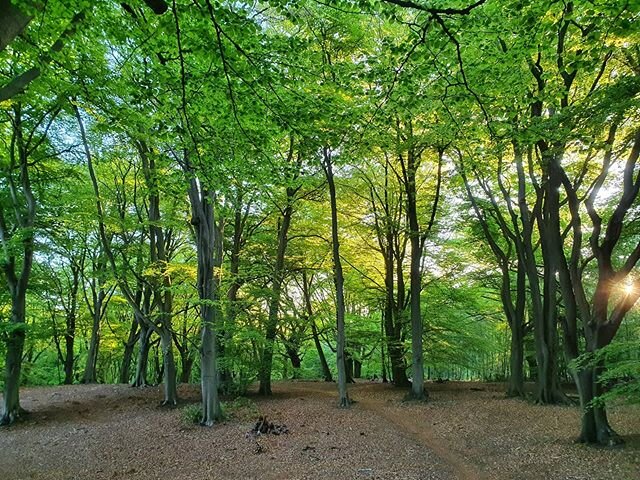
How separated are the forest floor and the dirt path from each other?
0.03 meters

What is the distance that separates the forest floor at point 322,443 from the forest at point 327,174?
0.86 m

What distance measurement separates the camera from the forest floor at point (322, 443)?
21.3 ft

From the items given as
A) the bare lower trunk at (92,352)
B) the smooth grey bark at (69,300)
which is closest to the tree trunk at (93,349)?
the bare lower trunk at (92,352)

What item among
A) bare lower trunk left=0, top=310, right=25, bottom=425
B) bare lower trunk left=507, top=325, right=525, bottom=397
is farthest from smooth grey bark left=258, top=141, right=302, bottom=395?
bare lower trunk left=507, top=325, right=525, bottom=397

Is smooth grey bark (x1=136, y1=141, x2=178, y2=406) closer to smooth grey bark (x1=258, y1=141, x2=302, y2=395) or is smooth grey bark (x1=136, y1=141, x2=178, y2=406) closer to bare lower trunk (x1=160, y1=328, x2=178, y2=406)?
bare lower trunk (x1=160, y1=328, x2=178, y2=406)

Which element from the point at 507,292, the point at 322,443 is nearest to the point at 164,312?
the point at 322,443

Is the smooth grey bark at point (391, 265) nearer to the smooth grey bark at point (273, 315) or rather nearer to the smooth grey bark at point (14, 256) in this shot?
the smooth grey bark at point (273, 315)

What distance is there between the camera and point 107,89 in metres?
7.08

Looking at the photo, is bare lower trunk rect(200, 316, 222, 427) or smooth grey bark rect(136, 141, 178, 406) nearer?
bare lower trunk rect(200, 316, 222, 427)

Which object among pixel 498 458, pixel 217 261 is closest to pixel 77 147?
pixel 217 261

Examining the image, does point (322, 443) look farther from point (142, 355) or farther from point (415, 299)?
point (142, 355)

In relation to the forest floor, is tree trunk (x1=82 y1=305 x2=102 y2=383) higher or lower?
higher

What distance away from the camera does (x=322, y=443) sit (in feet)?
26.7

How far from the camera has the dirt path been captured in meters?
6.60
